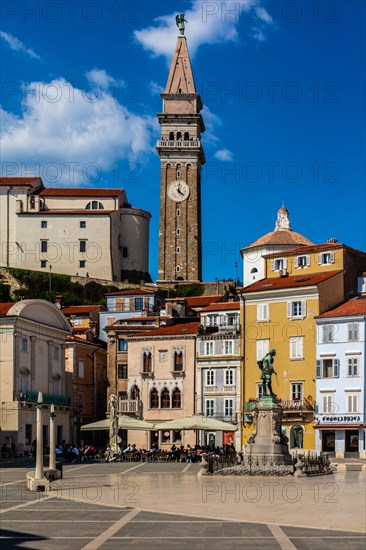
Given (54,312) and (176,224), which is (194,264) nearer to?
(176,224)

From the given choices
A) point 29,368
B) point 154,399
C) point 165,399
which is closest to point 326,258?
point 165,399

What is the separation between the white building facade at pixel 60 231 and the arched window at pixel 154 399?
5055 cm

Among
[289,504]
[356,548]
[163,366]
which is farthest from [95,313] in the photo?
[356,548]

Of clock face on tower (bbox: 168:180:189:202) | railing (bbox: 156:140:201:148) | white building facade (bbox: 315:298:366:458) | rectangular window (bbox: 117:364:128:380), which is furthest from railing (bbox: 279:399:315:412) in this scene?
railing (bbox: 156:140:201:148)

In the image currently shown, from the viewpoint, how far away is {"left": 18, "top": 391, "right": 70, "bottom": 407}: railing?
7612cm

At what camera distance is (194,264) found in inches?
5330

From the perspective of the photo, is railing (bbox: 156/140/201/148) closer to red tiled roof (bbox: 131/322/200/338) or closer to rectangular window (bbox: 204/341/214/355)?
red tiled roof (bbox: 131/322/200/338)

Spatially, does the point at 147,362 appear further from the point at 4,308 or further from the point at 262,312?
the point at 4,308

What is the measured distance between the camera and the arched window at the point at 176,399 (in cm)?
8162

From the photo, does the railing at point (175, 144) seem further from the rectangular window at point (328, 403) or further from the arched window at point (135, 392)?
the rectangular window at point (328, 403)

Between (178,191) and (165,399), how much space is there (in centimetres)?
6125

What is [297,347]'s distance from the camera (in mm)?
75750

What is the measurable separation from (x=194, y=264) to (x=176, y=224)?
6.65 meters

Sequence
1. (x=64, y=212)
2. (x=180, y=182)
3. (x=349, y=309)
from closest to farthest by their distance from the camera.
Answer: (x=349, y=309), (x=64, y=212), (x=180, y=182)
